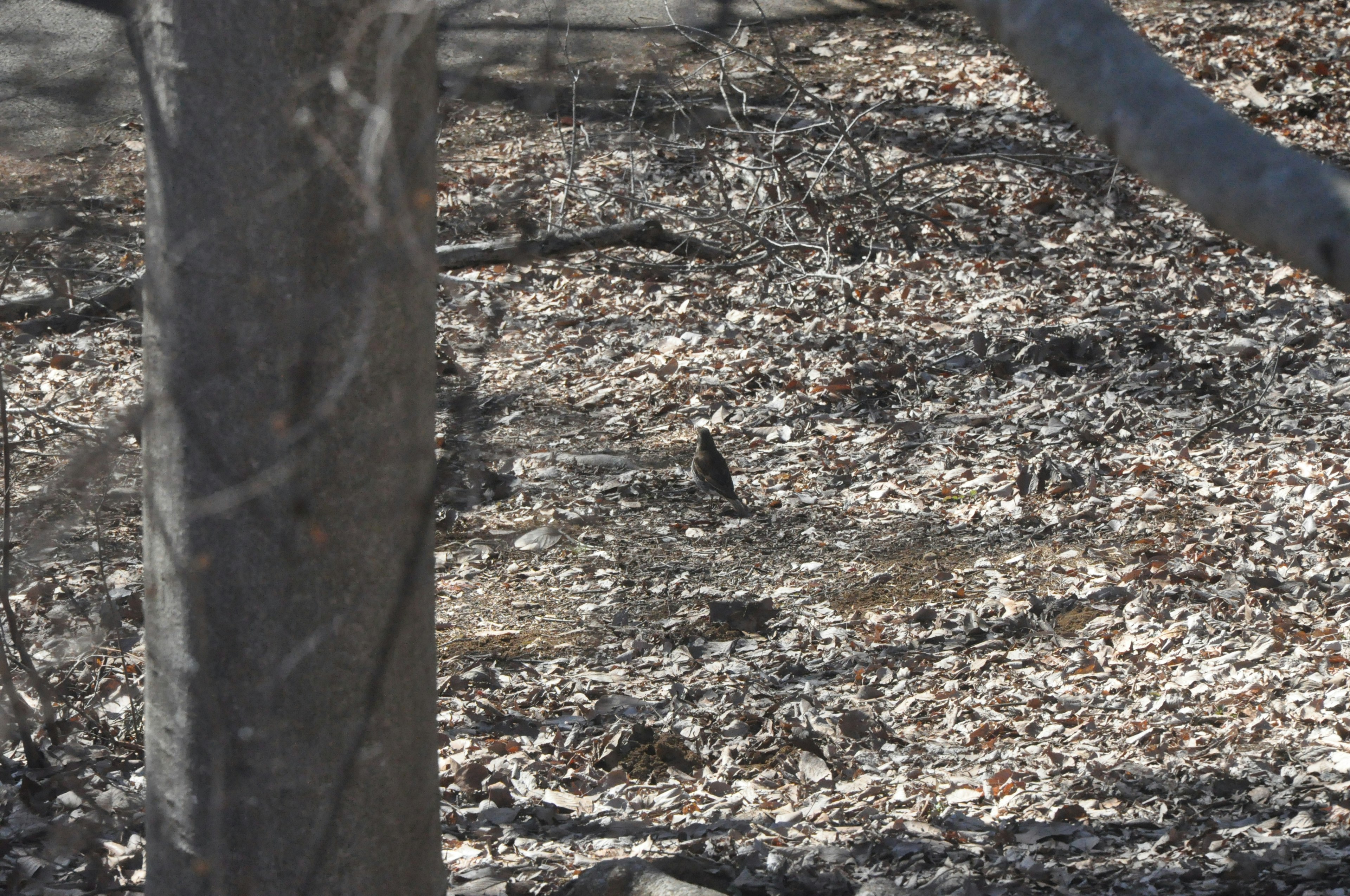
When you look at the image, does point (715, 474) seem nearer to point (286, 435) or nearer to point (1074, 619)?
point (1074, 619)

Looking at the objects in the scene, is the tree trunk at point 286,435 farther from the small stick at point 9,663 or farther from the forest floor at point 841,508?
the small stick at point 9,663

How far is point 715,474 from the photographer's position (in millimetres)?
6434

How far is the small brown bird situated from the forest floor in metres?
0.13

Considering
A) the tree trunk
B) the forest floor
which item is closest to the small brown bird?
the forest floor

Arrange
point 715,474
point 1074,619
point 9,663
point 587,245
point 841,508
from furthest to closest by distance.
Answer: point 587,245 → point 715,474 → point 841,508 → point 1074,619 → point 9,663

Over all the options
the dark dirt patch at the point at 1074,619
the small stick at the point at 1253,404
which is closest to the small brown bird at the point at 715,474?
the dark dirt patch at the point at 1074,619

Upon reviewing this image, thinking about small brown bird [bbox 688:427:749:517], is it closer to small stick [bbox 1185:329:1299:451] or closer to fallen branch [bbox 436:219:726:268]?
fallen branch [bbox 436:219:726:268]

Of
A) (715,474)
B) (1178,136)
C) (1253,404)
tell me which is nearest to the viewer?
(1178,136)

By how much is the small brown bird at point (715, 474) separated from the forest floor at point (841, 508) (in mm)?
134

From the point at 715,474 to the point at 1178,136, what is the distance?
16.9 feet

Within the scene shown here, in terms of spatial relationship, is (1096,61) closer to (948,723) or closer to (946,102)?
(948,723)

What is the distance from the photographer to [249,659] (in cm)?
226

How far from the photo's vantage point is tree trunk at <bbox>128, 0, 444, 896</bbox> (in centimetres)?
207

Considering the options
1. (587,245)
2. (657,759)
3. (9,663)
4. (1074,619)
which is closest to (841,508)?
(1074,619)
